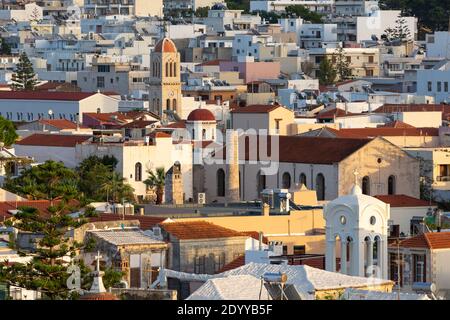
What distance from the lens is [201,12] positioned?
488ft

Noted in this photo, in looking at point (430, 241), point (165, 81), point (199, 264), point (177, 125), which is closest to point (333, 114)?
point (177, 125)

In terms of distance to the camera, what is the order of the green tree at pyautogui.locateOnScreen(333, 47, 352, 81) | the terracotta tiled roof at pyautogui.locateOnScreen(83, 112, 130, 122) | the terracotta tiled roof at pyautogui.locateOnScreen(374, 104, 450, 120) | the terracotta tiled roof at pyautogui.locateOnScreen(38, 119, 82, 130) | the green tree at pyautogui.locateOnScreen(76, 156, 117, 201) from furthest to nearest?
the green tree at pyautogui.locateOnScreen(333, 47, 352, 81), the terracotta tiled roof at pyautogui.locateOnScreen(374, 104, 450, 120), the terracotta tiled roof at pyautogui.locateOnScreen(83, 112, 130, 122), the terracotta tiled roof at pyautogui.locateOnScreen(38, 119, 82, 130), the green tree at pyautogui.locateOnScreen(76, 156, 117, 201)

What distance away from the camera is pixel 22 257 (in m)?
33.0

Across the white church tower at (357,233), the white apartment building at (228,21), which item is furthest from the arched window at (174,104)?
the white church tower at (357,233)

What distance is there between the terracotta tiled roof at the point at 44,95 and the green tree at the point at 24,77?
761 centimetres

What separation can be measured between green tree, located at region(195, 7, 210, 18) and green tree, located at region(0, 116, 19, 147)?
73060mm

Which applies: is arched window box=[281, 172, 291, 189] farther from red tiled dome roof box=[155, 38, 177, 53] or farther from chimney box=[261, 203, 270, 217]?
red tiled dome roof box=[155, 38, 177, 53]

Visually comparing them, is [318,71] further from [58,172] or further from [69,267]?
[69,267]

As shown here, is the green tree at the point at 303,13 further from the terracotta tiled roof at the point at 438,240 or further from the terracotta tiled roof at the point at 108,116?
the terracotta tiled roof at the point at 438,240

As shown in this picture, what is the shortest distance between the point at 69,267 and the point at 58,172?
7.94 m

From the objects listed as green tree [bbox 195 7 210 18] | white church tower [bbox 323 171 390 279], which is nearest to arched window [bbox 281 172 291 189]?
white church tower [bbox 323 171 390 279]

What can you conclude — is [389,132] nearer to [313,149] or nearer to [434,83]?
[313,149]

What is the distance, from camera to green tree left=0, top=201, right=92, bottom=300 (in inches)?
1166
